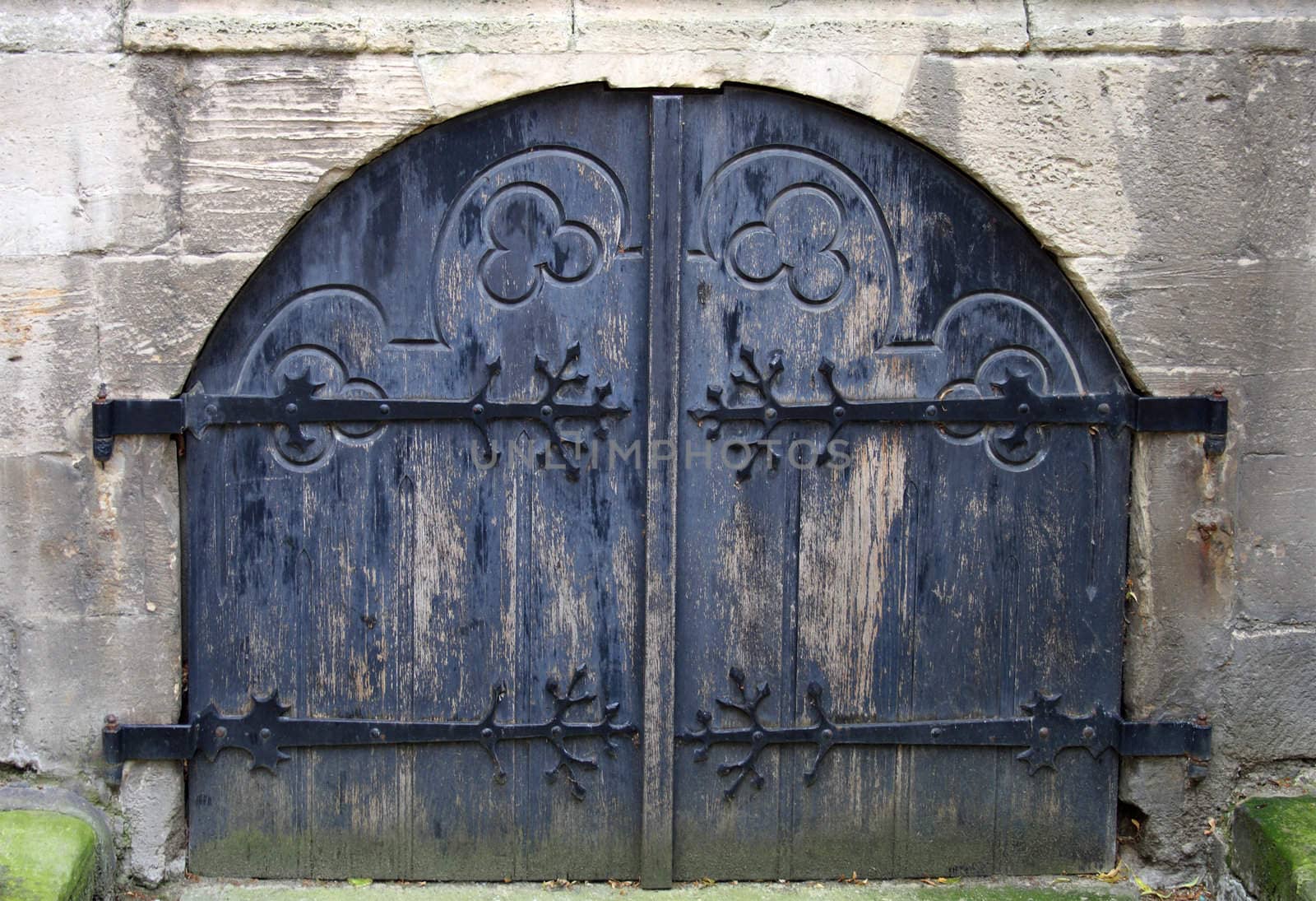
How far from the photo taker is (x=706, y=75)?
2652 mm

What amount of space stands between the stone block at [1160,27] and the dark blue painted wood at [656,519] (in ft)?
1.20

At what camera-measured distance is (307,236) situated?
270cm

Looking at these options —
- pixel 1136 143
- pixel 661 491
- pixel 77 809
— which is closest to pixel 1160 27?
pixel 1136 143

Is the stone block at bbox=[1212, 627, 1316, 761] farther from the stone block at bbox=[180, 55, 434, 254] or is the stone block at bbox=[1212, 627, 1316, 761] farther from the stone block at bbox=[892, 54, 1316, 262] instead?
the stone block at bbox=[180, 55, 434, 254]

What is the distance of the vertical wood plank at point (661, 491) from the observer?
8.82ft

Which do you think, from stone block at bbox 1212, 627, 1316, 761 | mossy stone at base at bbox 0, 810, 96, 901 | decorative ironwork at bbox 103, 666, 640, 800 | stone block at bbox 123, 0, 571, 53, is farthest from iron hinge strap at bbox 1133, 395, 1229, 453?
mossy stone at base at bbox 0, 810, 96, 901

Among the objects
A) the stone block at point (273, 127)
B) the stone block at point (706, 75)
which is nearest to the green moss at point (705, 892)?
the stone block at point (273, 127)

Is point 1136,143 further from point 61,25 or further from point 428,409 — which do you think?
point 61,25

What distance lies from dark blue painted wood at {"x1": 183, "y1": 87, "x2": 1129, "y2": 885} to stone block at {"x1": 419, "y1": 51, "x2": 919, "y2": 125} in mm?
65

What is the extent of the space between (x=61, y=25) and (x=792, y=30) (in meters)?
1.48

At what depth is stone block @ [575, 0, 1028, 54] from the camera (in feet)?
8.61

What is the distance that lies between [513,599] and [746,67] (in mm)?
1240

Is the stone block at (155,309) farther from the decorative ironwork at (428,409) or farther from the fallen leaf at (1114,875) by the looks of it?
the fallen leaf at (1114,875)

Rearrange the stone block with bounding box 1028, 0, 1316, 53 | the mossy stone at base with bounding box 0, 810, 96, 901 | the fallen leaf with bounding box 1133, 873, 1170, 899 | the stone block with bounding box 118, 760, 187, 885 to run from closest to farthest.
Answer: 1. the mossy stone at base with bounding box 0, 810, 96, 901
2. the stone block with bounding box 1028, 0, 1316, 53
3. the stone block with bounding box 118, 760, 187, 885
4. the fallen leaf with bounding box 1133, 873, 1170, 899
